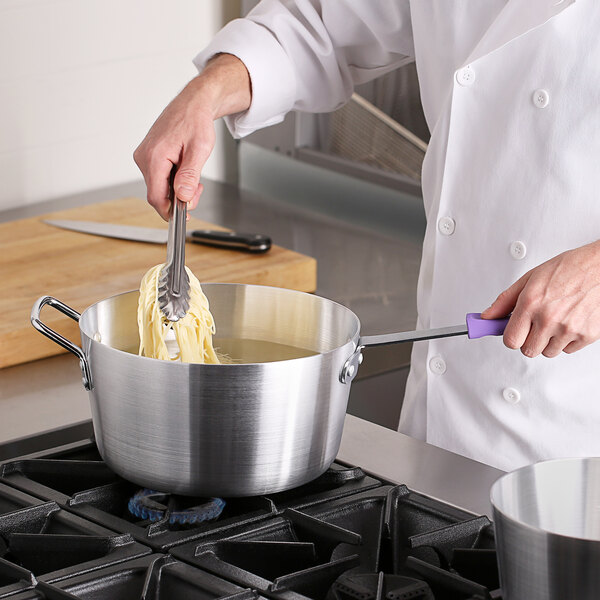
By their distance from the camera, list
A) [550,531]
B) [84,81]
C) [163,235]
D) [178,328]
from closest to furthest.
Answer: [550,531], [178,328], [163,235], [84,81]

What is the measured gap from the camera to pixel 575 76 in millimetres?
1074

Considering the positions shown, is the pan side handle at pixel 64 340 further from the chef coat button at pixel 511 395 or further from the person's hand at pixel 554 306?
the chef coat button at pixel 511 395

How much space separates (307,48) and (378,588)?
73 cm

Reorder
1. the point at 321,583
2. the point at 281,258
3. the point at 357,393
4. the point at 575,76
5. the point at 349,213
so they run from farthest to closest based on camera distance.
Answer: the point at 349,213, the point at 281,258, the point at 357,393, the point at 575,76, the point at 321,583

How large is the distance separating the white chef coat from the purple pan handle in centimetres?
27

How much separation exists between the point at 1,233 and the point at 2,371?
1.48 feet

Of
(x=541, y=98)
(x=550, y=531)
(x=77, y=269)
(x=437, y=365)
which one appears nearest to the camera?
(x=550, y=531)

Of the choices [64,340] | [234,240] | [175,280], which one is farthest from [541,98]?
[234,240]

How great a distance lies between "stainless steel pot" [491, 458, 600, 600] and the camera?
62 centimetres

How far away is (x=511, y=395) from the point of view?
115 cm

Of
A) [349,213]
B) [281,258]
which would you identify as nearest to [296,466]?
[281,258]

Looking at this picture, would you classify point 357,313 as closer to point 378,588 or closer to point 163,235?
point 163,235

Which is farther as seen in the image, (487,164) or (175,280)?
(487,164)

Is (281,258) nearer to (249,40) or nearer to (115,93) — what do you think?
(249,40)
